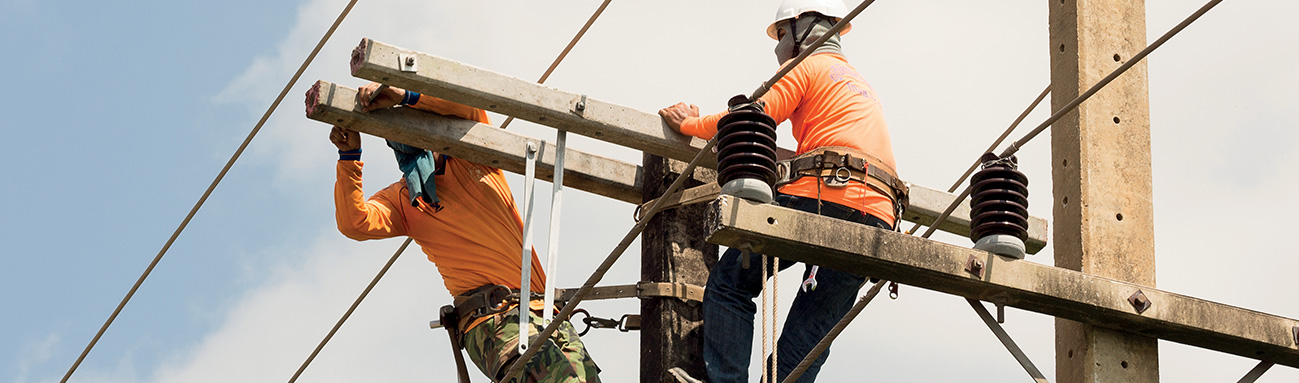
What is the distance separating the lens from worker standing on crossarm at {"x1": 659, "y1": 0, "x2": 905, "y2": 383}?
664 centimetres

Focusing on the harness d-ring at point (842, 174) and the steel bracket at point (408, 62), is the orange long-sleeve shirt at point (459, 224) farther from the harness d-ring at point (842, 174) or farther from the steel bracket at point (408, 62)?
the harness d-ring at point (842, 174)

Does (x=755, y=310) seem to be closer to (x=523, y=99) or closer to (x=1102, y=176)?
(x=523, y=99)

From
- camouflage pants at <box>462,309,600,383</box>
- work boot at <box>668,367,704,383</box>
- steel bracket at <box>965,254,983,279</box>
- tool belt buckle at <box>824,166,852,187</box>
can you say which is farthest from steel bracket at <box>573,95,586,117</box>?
steel bracket at <box>965,254,983,279</box>

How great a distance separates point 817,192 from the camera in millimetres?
6613

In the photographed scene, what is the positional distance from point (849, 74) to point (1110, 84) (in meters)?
1.04

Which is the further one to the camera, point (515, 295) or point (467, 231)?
point (467, 231)

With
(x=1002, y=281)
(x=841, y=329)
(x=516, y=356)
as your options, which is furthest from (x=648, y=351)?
(x=1002, y=281)

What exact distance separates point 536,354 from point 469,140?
2.89 feet

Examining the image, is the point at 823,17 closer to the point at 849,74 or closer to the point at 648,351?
the point at 849,74

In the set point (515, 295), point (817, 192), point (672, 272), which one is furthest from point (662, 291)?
point (817, 192)

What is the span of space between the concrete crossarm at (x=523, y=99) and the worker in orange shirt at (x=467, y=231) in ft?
1.46

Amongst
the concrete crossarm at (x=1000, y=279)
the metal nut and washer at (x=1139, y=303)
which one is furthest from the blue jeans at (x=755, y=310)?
the metal nut and washer at (x=1139, y=303)

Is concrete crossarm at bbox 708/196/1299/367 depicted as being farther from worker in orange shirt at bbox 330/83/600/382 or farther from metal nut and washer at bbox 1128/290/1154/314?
worker in orange shirt at bbox 330/83/600/382

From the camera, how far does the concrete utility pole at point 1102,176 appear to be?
5965 millimetres
